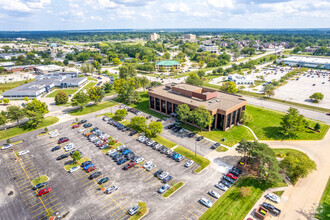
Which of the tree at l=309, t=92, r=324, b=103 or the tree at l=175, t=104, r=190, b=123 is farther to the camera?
the tree at l=309, t=92, r=324, b=103

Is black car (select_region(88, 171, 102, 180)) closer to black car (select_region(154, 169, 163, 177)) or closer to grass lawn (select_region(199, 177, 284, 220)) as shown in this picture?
black car (select_region(154, 169, 163, 177))

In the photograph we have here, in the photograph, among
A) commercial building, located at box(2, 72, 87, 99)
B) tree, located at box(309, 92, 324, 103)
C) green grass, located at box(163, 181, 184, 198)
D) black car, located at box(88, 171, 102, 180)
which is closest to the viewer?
green grass, located at box(163, 181, 184, 198)

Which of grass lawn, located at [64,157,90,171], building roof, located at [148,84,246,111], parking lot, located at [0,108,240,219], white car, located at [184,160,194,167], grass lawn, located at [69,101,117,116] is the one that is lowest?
parking lot, located at [0,108,240,219]

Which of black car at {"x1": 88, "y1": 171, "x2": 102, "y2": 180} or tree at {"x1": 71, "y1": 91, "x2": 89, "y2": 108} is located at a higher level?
tree at {"x1": 71, "y1": 91, "x2": 89, "y2": 108}

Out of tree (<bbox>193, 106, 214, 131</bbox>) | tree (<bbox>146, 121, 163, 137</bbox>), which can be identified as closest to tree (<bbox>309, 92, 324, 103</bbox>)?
tree (<bbox>193, 106, 214, 131</bbox>)

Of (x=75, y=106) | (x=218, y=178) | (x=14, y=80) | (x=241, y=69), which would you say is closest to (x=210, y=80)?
(x=241, y=69)

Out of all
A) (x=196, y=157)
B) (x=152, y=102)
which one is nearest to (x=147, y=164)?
(x=196, y=157)

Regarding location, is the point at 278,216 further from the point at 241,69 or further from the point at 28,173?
the point at 241,69
